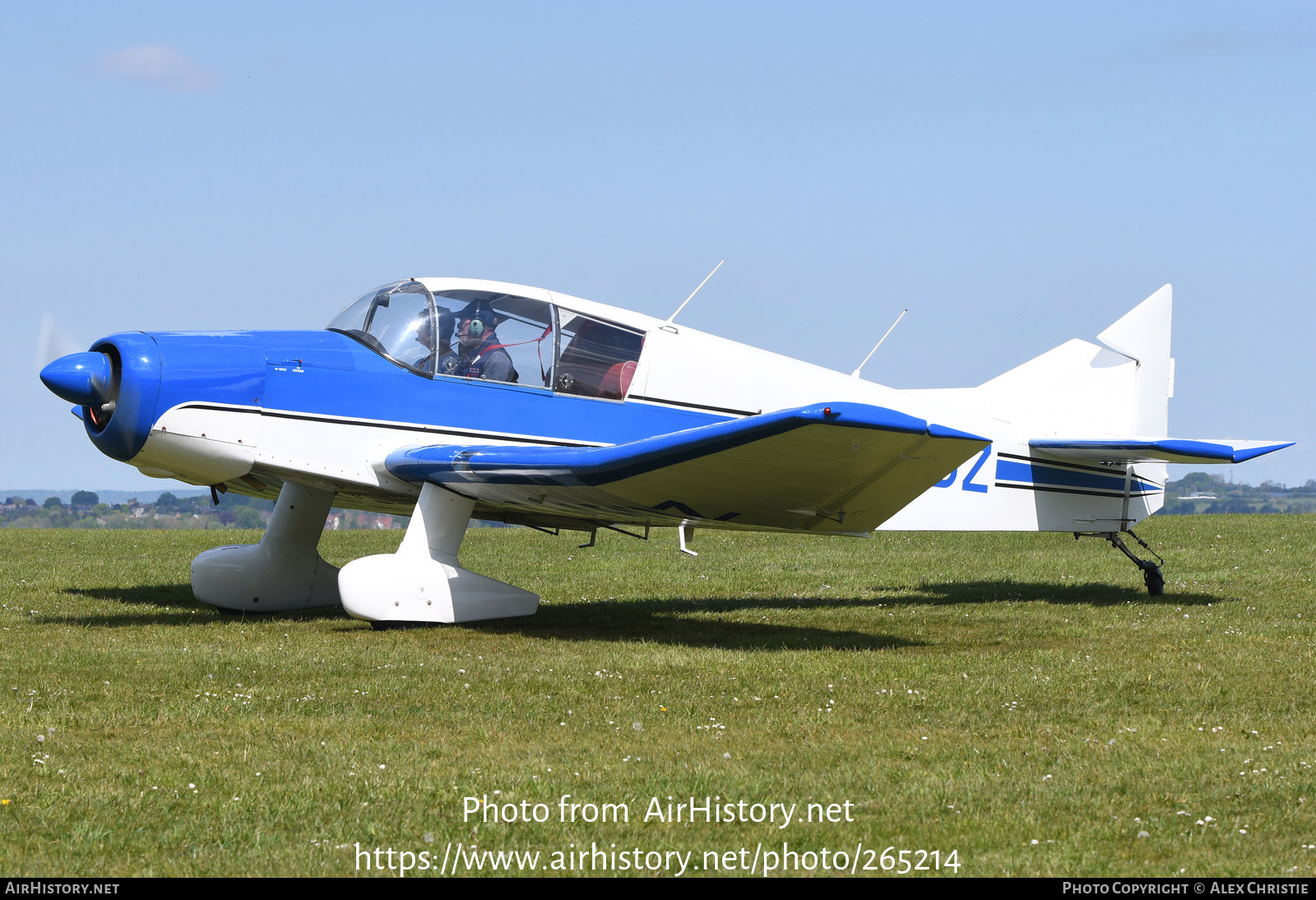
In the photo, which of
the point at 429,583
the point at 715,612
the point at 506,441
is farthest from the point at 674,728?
the point at 715,612

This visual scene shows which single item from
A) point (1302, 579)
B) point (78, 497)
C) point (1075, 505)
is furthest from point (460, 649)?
point (78, 497)

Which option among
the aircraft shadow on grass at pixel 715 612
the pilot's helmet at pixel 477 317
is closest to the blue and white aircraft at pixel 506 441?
the pilot's helmet at pixel 477 317

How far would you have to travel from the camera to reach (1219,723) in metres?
6.18

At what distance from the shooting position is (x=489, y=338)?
10.1 m

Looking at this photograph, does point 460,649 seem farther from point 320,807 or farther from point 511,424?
point 320,807

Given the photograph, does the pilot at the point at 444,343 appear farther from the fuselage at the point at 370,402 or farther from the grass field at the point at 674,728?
the grass field at the point at 674,728

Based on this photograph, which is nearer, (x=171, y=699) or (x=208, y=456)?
(x=171, y=699)

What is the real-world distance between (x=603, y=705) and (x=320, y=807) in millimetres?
2254

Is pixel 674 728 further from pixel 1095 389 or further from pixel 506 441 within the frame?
pixel 1095 389

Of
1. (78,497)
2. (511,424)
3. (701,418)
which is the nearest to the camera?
(511,424)

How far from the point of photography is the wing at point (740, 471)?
7500mm

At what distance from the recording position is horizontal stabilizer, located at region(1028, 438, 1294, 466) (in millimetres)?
10539

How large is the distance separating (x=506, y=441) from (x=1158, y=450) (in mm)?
6246

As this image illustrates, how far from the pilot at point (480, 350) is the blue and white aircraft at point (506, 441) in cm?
1
